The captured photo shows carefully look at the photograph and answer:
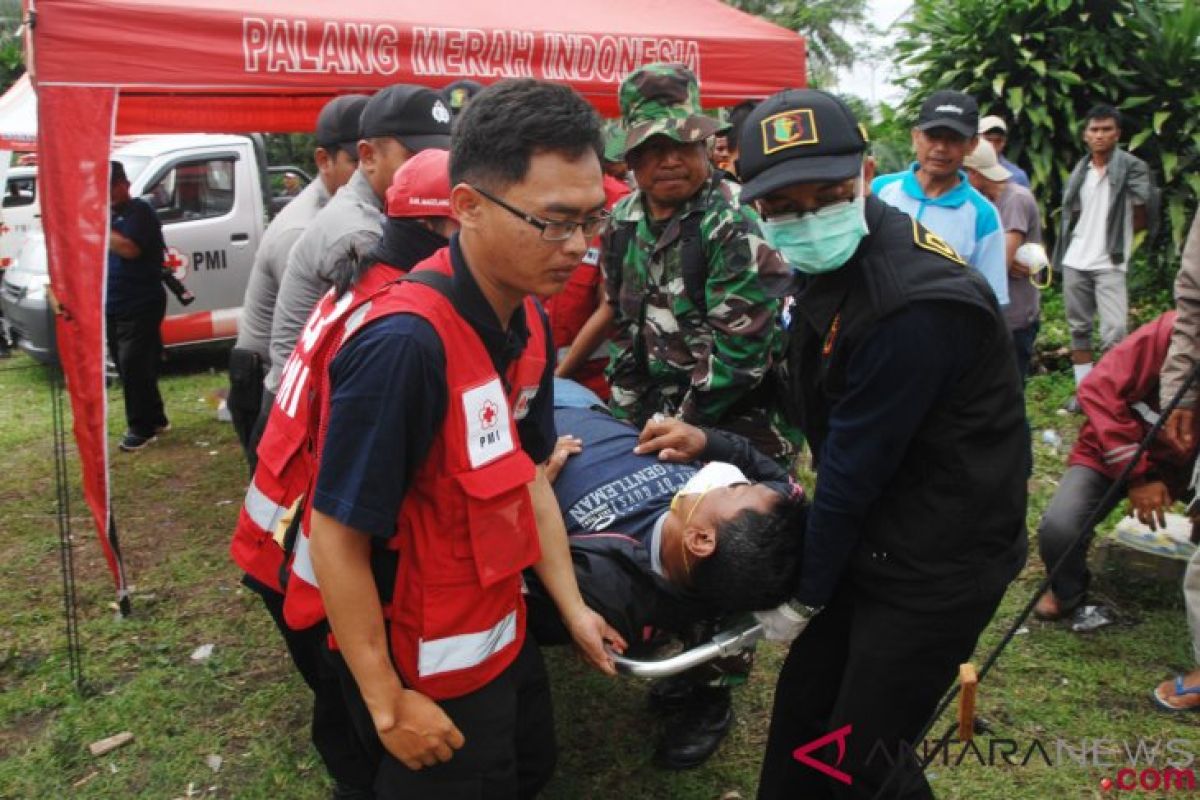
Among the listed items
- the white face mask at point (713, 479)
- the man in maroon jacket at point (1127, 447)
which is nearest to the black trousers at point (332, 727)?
the white face mask at point (713, 479)

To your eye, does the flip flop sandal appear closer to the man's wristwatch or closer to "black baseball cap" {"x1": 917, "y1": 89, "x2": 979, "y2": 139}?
the man's wristwatch

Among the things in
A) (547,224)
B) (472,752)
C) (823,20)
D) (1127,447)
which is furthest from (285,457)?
(823,20)

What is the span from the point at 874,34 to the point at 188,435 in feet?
84.3

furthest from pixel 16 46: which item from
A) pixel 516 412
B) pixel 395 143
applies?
pixel 516 412

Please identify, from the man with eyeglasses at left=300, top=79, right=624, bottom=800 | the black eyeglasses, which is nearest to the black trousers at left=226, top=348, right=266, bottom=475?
the man with eyeglasses at left=300, top=79, right=624, bottom=800

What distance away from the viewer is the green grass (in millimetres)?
2850

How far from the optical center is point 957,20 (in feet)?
26.7

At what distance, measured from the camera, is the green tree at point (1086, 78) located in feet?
24.2

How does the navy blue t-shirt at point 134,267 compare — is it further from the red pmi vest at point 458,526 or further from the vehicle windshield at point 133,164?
the red pmi vest at point 458,526

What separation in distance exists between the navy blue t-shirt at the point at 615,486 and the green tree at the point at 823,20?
25.5 metres

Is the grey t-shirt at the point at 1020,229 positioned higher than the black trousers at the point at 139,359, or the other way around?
the grey t-shirt at the point at 1020,229

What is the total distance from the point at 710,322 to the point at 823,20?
2683cm

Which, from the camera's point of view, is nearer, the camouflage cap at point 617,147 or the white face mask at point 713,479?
the white face mask at point 713,479

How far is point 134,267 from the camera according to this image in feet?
20.6
